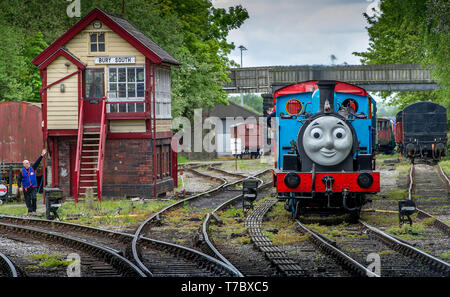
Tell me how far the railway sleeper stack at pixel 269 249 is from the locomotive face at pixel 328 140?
2.03 m

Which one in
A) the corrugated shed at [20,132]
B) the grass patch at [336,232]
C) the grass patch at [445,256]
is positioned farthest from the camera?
the corrugated shed at [20,132]

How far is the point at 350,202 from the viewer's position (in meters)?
16.0

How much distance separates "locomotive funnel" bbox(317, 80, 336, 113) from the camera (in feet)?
48.1

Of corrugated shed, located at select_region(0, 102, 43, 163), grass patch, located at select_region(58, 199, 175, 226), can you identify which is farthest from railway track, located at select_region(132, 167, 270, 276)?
corrugated shed, located at select_region(0, 102, 43, 163)

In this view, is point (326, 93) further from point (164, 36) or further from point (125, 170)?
point (164, 36)

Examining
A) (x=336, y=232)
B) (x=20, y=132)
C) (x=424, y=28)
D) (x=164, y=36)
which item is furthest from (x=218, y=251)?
(x=164, y=36)

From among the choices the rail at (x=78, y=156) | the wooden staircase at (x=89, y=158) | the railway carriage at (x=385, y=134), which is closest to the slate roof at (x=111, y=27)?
the rail at (x=78, y=156)

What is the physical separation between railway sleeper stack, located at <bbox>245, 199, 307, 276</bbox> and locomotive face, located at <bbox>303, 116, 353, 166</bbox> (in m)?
2.03

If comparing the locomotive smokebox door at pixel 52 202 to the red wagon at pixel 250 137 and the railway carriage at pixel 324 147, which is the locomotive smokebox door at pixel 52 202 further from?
the red wagon at pixel 250 137

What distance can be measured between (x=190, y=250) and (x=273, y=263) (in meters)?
1.71

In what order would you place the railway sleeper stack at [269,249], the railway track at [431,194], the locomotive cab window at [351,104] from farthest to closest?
1. the railway track at [431,194]
2. the locomotive cab window at [351,104]
3. the railway sleeper stack at [269,249]

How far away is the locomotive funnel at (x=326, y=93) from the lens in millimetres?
14664
